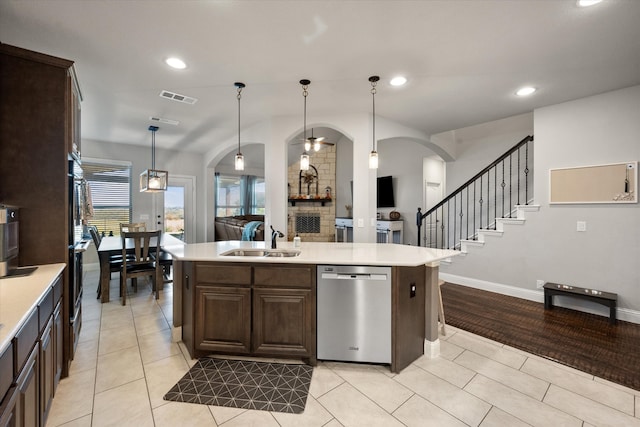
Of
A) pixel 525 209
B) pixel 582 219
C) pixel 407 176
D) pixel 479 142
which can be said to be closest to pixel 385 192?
pixel 407 176

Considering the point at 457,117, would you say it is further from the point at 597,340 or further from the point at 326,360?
the point at 326,360

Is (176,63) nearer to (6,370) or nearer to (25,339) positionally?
(25,339)

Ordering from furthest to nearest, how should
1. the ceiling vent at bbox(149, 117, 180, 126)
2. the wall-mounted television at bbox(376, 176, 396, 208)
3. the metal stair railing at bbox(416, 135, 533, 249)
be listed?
the wall-mounted television at bbox(376, 176, 396, 208) → the metal stair railing at bbox(416, 135, 533, 249) → the ceiling vent at bbox(149, 117, 180, 126)

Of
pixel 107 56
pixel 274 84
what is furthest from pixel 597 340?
pixel 107 56

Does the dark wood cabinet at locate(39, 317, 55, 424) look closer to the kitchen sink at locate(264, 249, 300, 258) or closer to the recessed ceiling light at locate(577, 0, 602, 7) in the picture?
the kitchen sink at locate(264, 249, 300, 258)

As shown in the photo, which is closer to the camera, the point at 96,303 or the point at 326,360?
the point at 326,360

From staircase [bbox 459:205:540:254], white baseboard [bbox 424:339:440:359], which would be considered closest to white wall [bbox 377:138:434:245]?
staircase [bbox 459:205:540:254]

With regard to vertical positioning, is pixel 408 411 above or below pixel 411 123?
below

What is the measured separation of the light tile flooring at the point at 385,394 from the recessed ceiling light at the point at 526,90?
2816 millimetres

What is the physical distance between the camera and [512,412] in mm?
1806

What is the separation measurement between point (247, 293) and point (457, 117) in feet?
12.7

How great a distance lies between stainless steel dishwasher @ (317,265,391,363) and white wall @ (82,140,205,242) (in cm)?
582

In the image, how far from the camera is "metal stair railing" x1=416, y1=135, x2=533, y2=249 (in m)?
5.10

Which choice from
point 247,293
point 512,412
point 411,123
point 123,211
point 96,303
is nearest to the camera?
point 512,412
